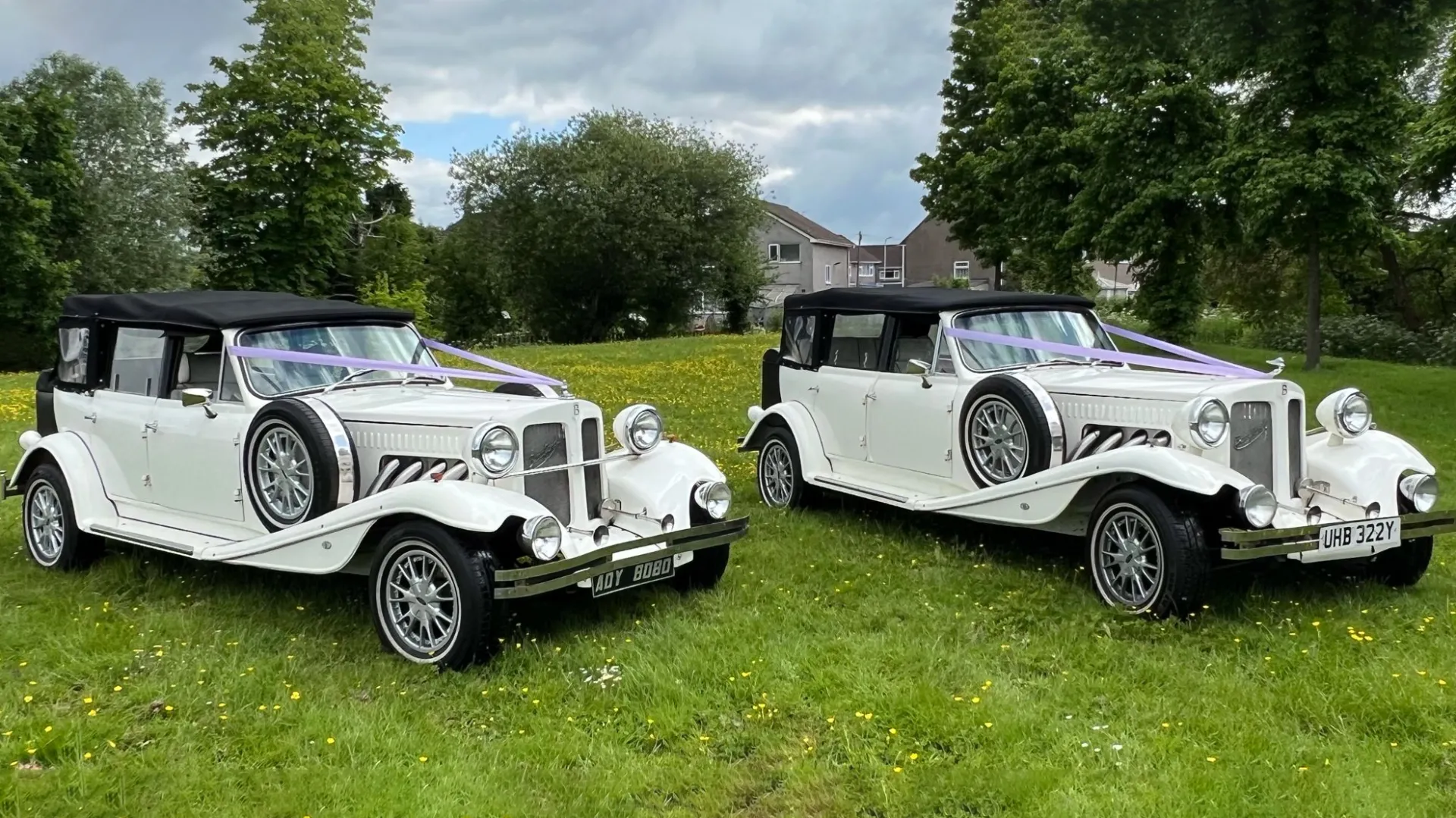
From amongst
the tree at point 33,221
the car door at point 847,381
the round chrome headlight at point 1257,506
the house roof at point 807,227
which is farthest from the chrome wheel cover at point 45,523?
the house roof at point 807,227

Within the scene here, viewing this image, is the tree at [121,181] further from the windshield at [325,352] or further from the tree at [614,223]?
the windshield at [325,352]

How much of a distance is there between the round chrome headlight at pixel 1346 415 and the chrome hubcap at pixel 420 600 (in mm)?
5167

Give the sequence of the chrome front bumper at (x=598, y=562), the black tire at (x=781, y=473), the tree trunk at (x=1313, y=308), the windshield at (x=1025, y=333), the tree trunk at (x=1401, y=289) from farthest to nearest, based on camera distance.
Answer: the tree trunk at (x=1401, y=289) < the tree trunk at (x=1313, y=308) < the black tire at (x=781, y=473) < the windshield at (x=1025, y=333) < the chrome front bumper at (x=598, y=562)

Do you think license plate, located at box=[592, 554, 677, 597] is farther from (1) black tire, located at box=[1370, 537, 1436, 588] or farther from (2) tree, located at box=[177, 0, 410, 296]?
(2) tree, located at box=[177, 0, 410, 296]

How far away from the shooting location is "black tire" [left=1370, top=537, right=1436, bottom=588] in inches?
232

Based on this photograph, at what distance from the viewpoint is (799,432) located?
8297 mm

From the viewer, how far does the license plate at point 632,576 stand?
513 cm

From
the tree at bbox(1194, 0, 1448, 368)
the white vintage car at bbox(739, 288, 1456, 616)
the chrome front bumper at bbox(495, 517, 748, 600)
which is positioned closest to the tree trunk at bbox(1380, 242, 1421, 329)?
the tree at bbox(1194, 0, 1448, 368)

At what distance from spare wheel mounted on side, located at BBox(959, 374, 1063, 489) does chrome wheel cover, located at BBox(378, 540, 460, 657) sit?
3.54m

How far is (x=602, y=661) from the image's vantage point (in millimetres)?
5027

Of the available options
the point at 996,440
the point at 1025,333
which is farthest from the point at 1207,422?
the point at 1025,333

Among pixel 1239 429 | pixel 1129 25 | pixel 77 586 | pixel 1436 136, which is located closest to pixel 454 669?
pixel 77 586

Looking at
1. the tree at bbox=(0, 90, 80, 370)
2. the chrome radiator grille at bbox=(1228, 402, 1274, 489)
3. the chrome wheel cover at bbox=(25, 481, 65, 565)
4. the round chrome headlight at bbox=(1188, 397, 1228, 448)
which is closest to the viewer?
the round chrome headlight at bbox=(1188, 397, 1228, 448)

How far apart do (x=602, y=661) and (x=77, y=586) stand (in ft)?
12.2
